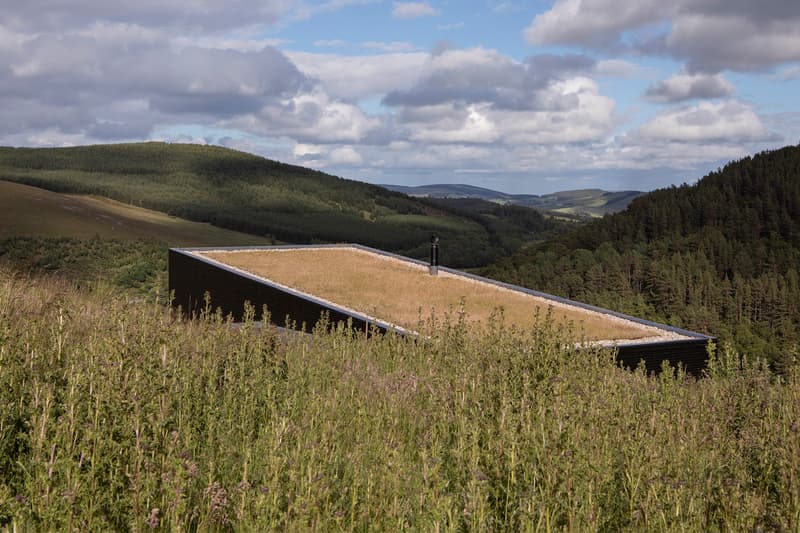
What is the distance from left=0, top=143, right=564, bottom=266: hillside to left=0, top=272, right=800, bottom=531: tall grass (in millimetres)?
88242

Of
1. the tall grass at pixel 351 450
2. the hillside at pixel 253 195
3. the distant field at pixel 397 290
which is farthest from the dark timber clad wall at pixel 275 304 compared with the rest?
the hillside at pixel 253 195

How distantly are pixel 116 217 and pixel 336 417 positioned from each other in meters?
77.6

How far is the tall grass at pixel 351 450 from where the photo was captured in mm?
3699

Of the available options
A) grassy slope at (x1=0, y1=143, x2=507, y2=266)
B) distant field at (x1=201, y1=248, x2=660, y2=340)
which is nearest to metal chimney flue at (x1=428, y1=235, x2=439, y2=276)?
distant field at (x1=201, y1=248, x2=660, y2=340)

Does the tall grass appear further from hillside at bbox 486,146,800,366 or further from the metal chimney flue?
hillside at bbox 486,146,800,366

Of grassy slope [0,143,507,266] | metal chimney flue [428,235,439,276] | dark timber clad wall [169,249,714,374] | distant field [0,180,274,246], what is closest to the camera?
dark timber clad wall [169,249,714,374]

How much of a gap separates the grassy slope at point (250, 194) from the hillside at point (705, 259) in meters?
27.8

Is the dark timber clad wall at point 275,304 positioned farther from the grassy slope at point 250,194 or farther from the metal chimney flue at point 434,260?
the grassy slope at point 250,194

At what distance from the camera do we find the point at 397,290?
725 inches

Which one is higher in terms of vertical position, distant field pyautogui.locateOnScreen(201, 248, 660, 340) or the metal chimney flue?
the metal chimney flue

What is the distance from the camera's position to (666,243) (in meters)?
70.9

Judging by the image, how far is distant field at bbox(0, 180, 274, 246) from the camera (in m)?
60.2

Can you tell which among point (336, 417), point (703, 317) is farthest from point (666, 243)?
point (336, 417)

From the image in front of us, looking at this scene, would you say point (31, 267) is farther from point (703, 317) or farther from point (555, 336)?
point (703, 317)
